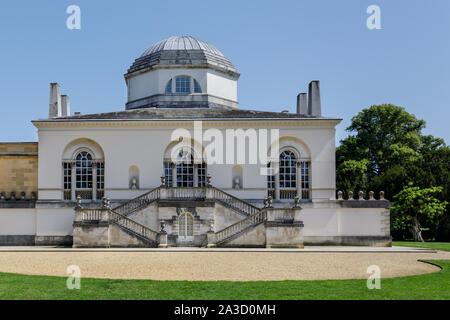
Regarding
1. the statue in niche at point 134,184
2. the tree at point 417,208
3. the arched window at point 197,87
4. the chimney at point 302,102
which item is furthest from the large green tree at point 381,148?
the statue in niche at point 134,184

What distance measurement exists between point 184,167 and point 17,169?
11.4 meters

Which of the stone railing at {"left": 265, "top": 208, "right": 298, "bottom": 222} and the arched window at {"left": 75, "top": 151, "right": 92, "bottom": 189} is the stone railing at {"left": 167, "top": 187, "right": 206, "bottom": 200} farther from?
the arched window at {"left": 75, "top": 151, "right": 92, "bottom": 189}

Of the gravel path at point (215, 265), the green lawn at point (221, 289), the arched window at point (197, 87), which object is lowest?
the gravel path at point (215, 265)

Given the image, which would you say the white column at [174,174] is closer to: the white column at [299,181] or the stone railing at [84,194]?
the stone railing at [84,194]

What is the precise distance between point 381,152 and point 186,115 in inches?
1087

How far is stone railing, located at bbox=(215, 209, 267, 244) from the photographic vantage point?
28797 millimetres

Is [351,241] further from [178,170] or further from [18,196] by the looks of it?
[18,196]

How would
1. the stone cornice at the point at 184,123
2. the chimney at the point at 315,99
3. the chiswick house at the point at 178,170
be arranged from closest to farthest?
1. the chiswick house at the point at 178,170
2. the stone cornice at the point at 184,123
3. the chimney at the point at 315,99

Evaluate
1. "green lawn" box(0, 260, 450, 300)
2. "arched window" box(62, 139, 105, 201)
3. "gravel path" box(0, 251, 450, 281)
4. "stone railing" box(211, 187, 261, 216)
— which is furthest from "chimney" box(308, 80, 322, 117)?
"green lawn" box(0, 260, 450, 300)

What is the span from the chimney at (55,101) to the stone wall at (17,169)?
3.03 m

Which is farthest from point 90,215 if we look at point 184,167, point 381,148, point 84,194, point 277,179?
point 381,148

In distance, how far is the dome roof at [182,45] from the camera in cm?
4144
